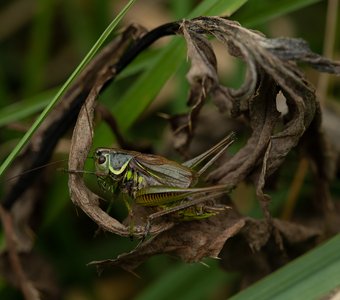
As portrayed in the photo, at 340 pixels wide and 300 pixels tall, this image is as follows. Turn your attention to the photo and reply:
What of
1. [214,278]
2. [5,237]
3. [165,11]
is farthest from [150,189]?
[165,11]

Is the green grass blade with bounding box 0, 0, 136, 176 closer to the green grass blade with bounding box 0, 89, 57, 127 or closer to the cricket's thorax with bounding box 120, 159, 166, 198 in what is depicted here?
the cricket's thorax with bounding box 120, 159, 166, 198

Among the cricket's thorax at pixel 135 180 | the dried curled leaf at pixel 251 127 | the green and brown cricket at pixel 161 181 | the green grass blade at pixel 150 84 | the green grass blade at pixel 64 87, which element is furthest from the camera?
the green grass blade at pixel 150 84

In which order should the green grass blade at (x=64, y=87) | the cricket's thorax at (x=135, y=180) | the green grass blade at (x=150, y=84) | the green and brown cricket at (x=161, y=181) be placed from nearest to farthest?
the green grass blade at (x=64, y=87) → the green and brown cricket at (x=161, y=181) → the cricket's thorax at (x=135, y=180) → the green grass blade at (x=150, y=84)

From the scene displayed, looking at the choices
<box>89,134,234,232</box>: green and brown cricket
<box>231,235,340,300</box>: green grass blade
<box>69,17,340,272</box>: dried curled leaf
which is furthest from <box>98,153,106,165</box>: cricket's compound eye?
<box>231,235,340,300</box>: green grass blade

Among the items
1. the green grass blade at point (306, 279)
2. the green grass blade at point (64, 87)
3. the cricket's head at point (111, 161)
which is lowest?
the green grass blade at point (306, 279)

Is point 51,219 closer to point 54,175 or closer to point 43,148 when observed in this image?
point 54,175

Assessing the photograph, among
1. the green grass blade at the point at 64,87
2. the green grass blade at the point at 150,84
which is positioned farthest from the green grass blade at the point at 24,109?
the green grass blade at the point at 64,87

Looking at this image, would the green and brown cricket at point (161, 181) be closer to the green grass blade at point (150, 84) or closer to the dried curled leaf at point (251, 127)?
the dried curled leaf at point (251, 127)
